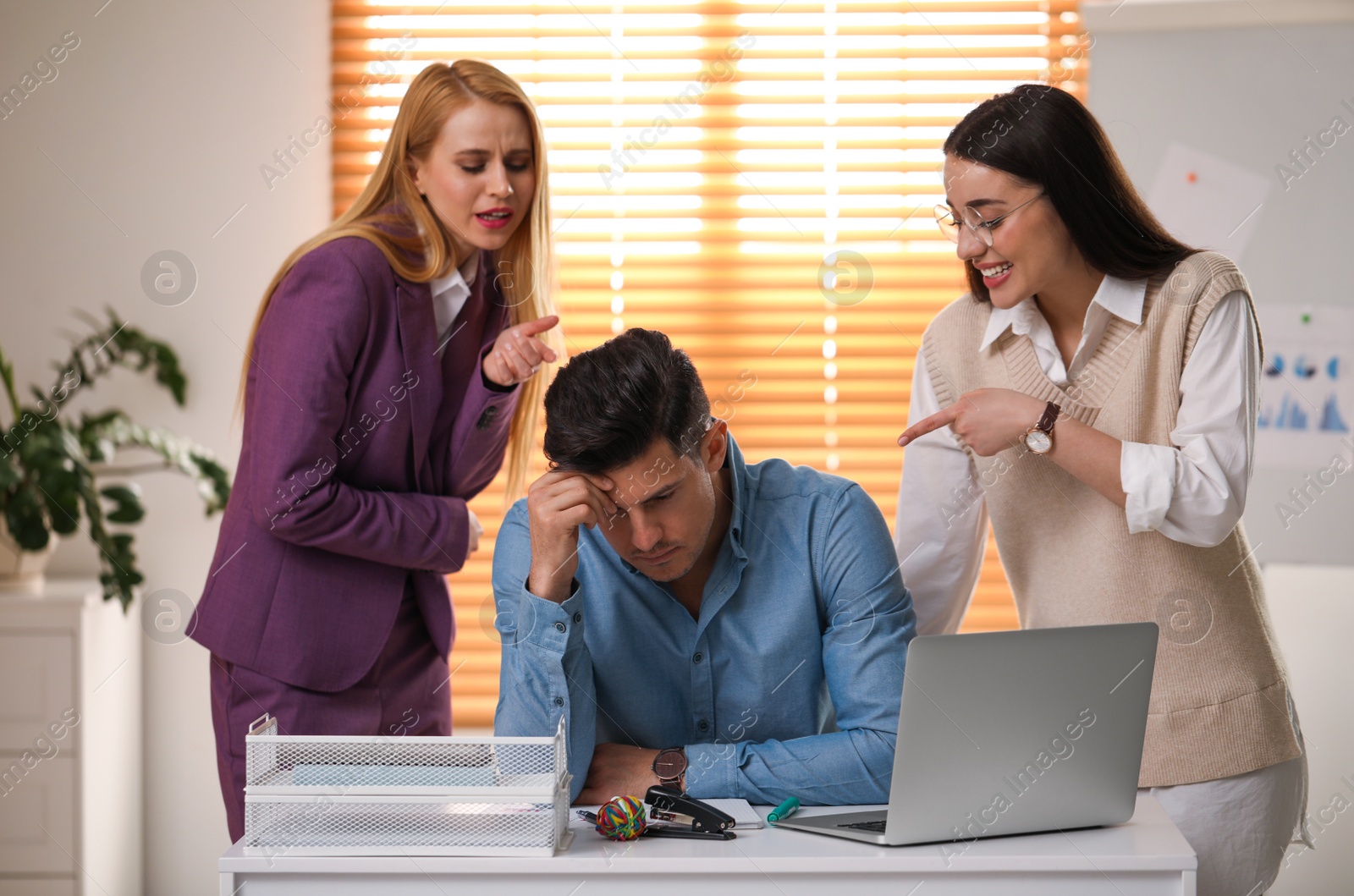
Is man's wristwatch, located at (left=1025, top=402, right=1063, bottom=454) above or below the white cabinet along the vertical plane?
above

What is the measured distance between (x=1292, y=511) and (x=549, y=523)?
214 cm

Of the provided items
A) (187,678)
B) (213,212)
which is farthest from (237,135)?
(187,678)

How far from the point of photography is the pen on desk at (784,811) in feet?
4.27

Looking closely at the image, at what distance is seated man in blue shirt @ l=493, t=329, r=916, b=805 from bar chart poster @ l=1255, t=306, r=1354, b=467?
165 centimetres

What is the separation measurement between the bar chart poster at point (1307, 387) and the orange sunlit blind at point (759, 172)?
2.70ft

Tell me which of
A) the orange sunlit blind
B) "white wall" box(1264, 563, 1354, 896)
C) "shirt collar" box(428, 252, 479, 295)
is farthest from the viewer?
the orange sunlit blind

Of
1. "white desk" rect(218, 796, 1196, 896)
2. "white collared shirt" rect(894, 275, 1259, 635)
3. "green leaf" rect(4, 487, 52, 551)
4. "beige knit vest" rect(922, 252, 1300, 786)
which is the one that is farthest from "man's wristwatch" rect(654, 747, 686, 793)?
"green leaf" rect(4, 487, 52, 551)

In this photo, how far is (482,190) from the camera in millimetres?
1860

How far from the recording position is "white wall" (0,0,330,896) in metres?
3.27

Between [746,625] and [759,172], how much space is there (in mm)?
1967

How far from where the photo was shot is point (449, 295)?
196 cm

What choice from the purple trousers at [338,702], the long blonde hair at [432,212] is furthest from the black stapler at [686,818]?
the long blonde hair at [432,212]

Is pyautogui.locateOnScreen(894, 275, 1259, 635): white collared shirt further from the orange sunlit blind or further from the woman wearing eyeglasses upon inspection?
the orange sunlit blind

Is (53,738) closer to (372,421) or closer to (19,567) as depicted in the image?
(19,567)
